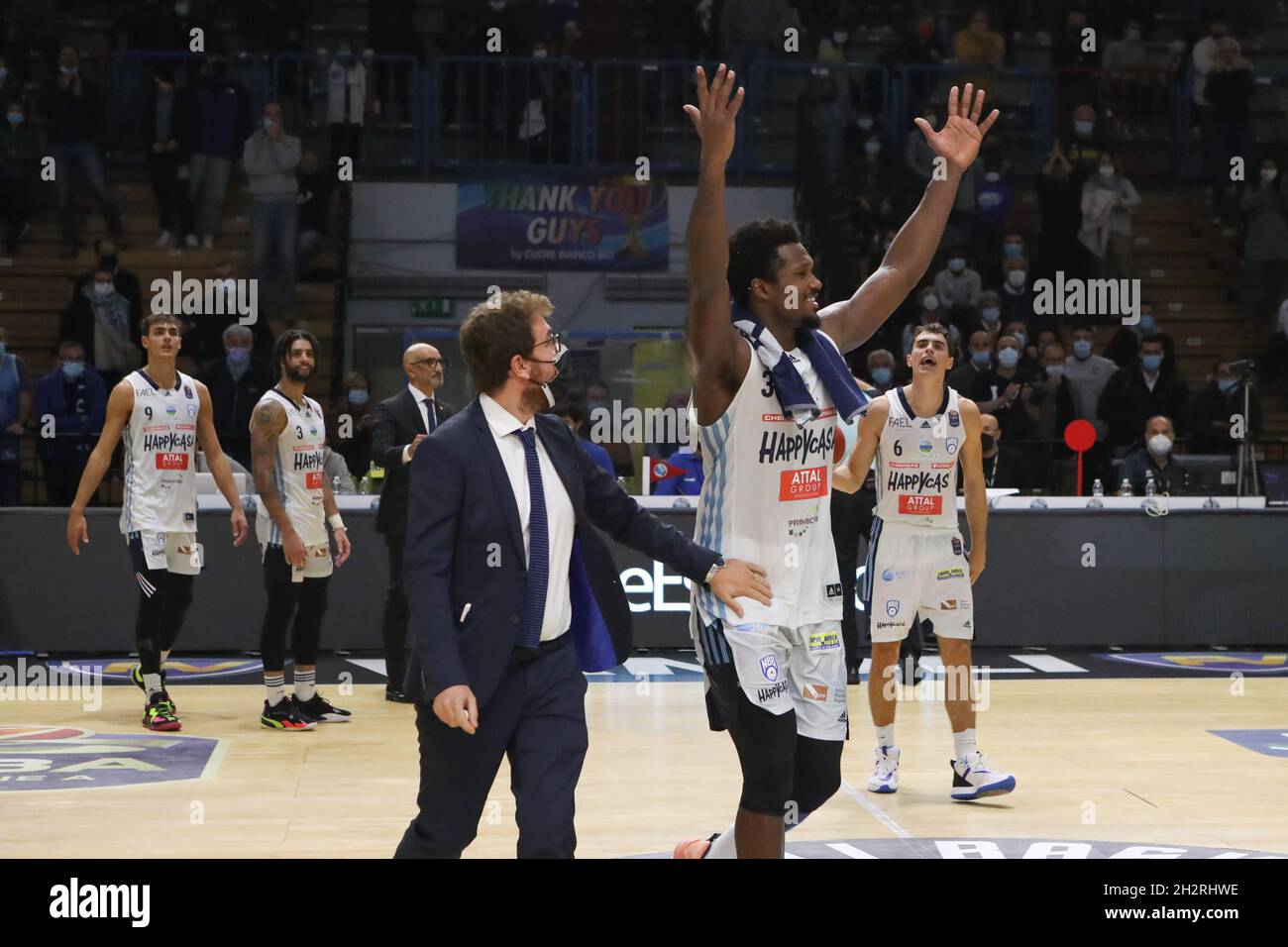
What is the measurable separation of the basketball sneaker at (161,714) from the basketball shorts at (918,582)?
3.86m

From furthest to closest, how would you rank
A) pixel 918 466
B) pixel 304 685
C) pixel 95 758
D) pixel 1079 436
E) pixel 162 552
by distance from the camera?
pixel 1079 436, pixel 304 685, pixel 162 552, pixel 95 758, pixel 918 466

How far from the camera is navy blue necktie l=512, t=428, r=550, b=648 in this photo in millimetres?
4324

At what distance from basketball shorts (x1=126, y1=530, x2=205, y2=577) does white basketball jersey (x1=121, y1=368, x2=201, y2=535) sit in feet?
0.12

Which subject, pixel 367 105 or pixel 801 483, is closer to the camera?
pixel 801 483

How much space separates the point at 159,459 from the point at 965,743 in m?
4.64

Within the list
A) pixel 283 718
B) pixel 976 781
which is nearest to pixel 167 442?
pixel 283 718

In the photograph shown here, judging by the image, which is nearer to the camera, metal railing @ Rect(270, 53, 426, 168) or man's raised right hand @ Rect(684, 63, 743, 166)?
man's raised right hand @ Rect(684, 63, 743, 166)

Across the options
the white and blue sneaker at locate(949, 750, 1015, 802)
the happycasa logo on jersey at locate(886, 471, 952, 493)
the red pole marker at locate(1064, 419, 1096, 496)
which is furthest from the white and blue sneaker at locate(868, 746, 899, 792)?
the red pole marker at locate(1064, 419, 1096, 496)

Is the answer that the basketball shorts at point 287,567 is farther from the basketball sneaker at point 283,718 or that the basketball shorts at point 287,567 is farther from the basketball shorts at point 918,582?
the basketball shorts at point 918,582

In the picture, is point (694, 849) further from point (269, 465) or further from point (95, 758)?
point (269, 465)

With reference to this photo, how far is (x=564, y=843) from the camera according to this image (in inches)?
166

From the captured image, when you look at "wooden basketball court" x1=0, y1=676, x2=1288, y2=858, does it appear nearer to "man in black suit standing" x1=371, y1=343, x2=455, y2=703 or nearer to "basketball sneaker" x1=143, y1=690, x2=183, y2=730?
"basketball sneaker" x1=143, y1=690, x2=183, y2=730

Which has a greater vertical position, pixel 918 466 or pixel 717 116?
pixel 717 116

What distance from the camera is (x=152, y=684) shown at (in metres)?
8.95
